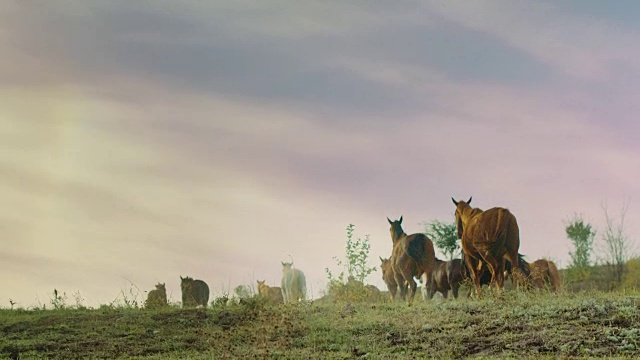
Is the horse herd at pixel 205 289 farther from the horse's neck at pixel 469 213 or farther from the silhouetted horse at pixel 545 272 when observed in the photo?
the silhouetted horse at pixel 545 272

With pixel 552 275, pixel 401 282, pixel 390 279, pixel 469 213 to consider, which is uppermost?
pixel 469 213

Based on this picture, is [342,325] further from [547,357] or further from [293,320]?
[547,357]

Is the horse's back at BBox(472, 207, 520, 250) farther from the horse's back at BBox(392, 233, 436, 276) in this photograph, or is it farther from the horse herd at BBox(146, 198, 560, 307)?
the horse's back at BBox(392, 233, 436, 276)

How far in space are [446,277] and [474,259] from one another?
3980 millimetres

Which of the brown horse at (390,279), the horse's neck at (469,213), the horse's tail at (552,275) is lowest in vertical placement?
the horse's tail at (552,275)

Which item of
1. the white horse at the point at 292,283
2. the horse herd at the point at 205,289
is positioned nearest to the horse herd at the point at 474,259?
the horse herd at the point at 205,289

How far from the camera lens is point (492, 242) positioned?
19969 mm

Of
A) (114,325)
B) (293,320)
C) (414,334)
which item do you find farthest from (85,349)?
(414,334)

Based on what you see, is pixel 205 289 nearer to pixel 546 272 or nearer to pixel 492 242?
pixel 546 272

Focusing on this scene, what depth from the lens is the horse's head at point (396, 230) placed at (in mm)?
25036

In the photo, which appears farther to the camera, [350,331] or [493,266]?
[493,266]

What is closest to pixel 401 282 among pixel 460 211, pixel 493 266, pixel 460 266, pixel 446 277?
pixel 446 277

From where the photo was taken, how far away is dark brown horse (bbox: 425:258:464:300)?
24158 mm

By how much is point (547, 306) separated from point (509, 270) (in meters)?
4.95
